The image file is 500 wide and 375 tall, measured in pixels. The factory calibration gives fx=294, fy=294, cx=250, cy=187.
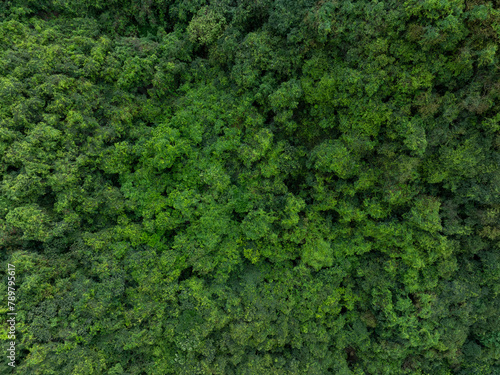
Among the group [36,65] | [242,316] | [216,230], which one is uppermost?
[36,65]

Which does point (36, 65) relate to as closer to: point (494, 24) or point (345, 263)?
point (345, 263)

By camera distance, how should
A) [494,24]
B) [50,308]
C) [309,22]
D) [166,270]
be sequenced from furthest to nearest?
[166,270]
[309,22]
[50,308]
[494,24]

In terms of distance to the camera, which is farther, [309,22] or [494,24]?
[309,22]

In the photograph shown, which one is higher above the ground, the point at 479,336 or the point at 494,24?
the point at 494,24

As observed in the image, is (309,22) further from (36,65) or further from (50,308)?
(50,308)

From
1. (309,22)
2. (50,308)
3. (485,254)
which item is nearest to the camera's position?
(50,308)

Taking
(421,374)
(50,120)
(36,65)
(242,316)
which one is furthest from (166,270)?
(421,374)

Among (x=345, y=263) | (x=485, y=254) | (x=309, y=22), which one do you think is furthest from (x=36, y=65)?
(x=485, y=254)
